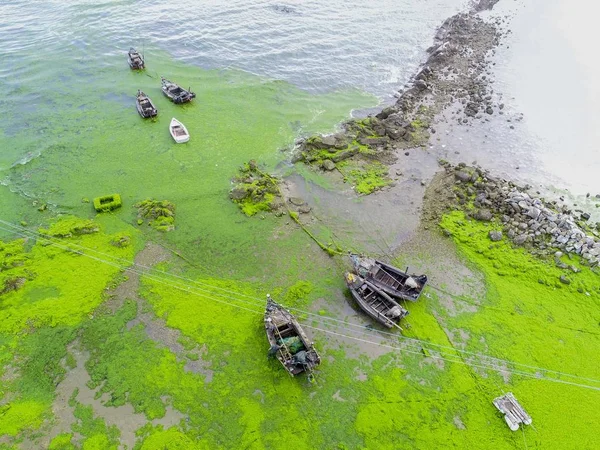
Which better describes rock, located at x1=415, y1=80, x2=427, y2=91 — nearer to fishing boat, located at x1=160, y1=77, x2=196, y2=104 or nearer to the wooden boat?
fishing boat, located at x1=160, y1=77, x2=196, y2=104

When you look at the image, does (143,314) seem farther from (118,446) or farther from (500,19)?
(500,19)

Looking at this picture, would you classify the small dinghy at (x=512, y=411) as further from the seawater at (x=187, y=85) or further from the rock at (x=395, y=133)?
the rock at (x=395, y=133)

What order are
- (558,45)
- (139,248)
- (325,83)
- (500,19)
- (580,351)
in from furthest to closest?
1. (500,19)
2. (558,45)
3. (325,83)
4. (139,248)
5. (580,351)

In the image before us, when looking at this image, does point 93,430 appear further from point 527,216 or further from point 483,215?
point 527,216

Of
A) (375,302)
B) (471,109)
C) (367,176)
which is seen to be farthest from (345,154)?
(471,109)

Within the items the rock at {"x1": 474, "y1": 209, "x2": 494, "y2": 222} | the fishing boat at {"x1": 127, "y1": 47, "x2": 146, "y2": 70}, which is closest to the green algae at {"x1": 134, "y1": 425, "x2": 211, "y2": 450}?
the rock at {"x1": 474, "y1": 209, "x2": 494, "y2": 222}

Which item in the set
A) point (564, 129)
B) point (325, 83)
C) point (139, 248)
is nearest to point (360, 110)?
point (325, 83)
